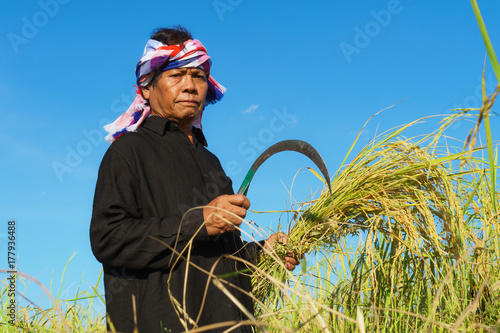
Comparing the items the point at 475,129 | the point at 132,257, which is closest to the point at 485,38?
the point at 475,129

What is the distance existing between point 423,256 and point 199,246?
1192 mm

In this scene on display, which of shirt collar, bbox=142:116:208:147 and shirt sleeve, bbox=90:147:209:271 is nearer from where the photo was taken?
shirt sleeve, bbox=90:147:209:271

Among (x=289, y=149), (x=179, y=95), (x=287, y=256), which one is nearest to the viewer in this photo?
(x=289, y=149)

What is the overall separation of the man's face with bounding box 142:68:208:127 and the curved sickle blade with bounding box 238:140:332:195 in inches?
20.6

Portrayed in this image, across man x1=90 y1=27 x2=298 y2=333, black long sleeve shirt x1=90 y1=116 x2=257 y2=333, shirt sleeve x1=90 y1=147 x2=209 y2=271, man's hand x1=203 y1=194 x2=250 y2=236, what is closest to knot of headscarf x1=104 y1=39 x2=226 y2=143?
man x1=90 y1=27 x2=298 y2=333

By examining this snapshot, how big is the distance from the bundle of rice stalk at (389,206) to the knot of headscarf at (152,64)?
1.07 m

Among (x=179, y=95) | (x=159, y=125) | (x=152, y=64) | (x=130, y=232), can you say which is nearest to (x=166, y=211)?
(x=130, y=232)

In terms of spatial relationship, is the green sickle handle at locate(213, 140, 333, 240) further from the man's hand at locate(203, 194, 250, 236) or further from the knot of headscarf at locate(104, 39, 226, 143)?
the knot of headscarf at locate(104, 39, 226, 143)

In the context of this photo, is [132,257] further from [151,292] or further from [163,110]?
[163,110]

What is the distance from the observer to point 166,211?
96.3 inches

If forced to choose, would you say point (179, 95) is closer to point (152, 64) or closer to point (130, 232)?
point (152, 64)

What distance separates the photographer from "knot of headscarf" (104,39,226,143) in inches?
110

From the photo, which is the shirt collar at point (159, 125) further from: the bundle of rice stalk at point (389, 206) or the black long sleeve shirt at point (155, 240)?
the bundle of rice stalk at point (389, 206)

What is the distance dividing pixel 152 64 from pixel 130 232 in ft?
3.52
